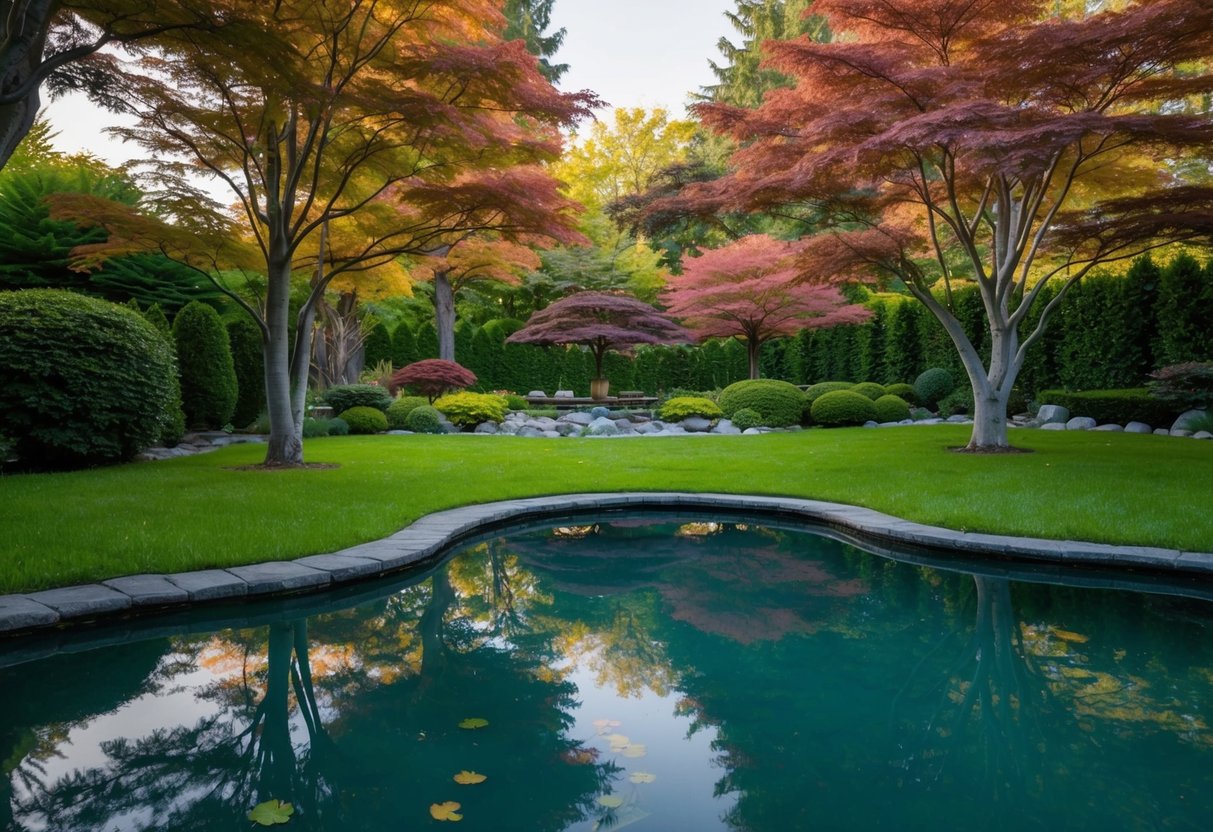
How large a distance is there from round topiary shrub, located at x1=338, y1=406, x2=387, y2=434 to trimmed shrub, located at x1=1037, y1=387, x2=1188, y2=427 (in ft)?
42.2

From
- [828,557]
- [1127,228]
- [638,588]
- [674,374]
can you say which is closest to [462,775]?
[638,588]

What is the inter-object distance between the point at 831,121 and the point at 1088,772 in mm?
7113

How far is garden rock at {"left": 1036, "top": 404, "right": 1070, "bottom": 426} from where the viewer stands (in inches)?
522

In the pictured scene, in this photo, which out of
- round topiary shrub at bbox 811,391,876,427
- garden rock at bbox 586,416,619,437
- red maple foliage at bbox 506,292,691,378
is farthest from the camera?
red maple foliage at bbox 506,292,691,378

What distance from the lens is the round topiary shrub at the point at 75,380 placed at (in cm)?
769

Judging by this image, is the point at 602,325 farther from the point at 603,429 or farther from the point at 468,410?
the point at 468,410

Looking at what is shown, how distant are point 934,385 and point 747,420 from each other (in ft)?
16.5

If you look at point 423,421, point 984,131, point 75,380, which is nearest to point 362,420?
point 423,421

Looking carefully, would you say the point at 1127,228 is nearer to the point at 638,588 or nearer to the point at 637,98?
the point at 638,588

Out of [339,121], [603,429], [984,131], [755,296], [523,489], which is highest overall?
[339,121]

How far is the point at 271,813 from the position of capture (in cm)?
235

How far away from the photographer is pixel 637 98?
87.2 ft

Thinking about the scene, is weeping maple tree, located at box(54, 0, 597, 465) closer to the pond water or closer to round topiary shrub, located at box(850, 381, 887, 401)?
the pond water

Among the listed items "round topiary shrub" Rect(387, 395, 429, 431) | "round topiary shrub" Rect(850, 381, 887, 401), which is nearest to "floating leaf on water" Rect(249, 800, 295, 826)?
"round topiary shrub" Rect(387, 395, 429, 431)
